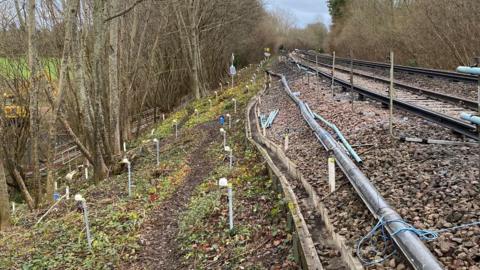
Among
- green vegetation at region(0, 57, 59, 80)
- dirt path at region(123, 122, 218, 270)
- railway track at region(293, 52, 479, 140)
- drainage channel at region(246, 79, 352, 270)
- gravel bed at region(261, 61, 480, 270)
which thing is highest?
green vegetation at region(0, 57, 59, 80)

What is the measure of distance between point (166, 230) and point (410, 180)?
4464mm

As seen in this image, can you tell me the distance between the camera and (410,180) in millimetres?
6277

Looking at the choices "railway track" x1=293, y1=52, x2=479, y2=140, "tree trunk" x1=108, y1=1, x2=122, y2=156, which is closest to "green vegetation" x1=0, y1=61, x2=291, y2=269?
"tree trunk" x1=108, y1=1, x2=122, y2=156

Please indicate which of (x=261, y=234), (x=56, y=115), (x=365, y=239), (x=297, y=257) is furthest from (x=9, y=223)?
(x=365, y=239)

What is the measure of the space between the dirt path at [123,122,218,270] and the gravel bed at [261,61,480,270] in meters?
2.47

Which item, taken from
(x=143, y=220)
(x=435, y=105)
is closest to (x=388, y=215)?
(x=143, y=220)

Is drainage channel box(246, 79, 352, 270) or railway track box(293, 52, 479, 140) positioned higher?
railway track box(293, 52, 479, 140)

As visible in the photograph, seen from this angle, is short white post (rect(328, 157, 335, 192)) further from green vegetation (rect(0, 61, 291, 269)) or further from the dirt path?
the dirt path

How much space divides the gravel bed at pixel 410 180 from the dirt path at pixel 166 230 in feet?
8.10

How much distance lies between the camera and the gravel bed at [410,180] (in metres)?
4.59

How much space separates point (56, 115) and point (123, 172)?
112 inches

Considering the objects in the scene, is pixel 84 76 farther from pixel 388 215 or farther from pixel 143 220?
pixel 388 215

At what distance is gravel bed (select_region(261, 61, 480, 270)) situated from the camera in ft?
15.0

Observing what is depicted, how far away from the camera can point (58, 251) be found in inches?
298
